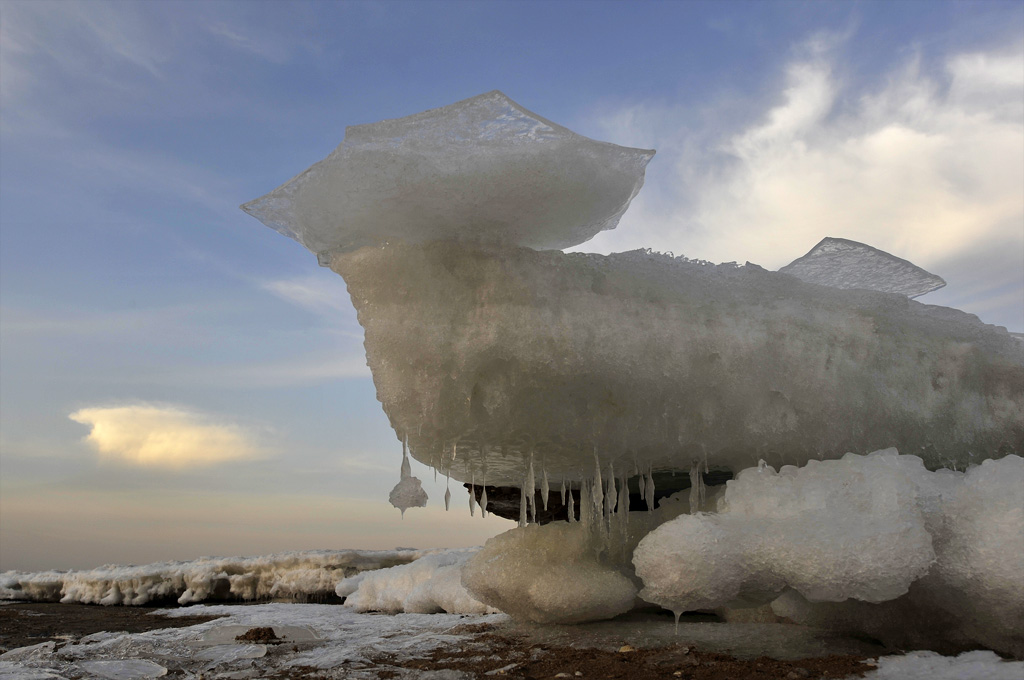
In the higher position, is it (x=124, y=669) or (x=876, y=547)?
(x=876, y=547)

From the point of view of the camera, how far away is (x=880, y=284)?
5.77m

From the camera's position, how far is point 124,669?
467 centimetres

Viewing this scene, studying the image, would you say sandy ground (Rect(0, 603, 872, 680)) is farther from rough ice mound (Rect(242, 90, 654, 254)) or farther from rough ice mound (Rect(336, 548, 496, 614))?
rough ice mound (Rect(242, 90, 654, 254))

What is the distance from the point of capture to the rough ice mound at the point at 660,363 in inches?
171

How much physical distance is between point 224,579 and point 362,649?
11711 millimetres

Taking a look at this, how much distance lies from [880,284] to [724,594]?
334 cm

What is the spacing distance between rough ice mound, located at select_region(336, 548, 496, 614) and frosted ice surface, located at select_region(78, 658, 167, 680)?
11.1ft

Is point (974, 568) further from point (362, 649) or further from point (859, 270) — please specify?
point (362, 649)

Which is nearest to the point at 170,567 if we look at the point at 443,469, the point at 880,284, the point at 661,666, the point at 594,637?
the point at 443,469

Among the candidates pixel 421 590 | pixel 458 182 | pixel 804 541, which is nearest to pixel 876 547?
pixel 804 541

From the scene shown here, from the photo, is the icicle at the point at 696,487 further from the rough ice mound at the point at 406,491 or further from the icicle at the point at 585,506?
the rough ice mound at the point at 406,491

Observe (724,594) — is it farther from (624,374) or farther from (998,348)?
(998,348)

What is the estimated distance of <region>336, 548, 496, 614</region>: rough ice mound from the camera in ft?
25.6

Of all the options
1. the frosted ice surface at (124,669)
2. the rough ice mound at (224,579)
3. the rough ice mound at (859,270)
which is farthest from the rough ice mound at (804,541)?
the rough ice mound at (224,579)
